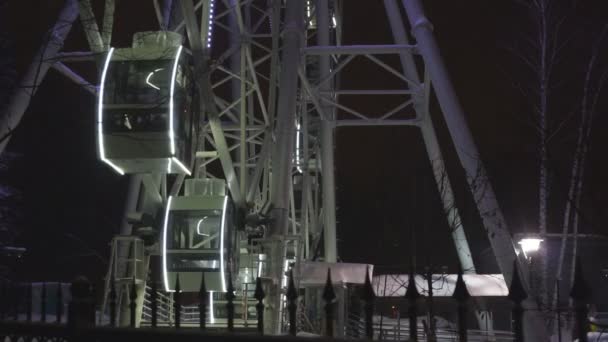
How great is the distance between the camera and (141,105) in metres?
17.0

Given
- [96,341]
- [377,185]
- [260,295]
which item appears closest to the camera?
[260,295]

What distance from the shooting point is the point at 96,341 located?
17.1 feet

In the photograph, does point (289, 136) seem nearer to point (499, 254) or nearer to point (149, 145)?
point (149, 145)

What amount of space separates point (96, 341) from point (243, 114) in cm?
1731

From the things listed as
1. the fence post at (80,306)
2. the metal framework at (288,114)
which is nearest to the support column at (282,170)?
the metal framework at (288,114)

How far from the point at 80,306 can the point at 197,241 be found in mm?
15390

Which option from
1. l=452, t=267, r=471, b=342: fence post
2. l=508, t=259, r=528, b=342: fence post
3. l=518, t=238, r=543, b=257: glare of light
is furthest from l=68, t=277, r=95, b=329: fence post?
l=518, t=238, r=543, b=257: glare of light

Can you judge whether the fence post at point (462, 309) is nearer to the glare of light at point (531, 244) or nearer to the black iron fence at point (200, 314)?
the black iron fence at point (200, 314)

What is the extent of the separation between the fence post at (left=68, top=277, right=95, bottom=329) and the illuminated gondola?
580 inches

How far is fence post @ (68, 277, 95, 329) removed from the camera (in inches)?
207

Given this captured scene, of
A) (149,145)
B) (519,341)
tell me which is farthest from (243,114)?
(519,341)

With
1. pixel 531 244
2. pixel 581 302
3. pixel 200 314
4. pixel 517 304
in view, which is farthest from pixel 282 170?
pixel 581 302

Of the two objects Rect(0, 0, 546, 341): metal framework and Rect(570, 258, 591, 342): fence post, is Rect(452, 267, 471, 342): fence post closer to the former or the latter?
Rect(570, 258, 591, 342): fence post

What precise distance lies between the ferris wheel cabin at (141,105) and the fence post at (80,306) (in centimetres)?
1150
